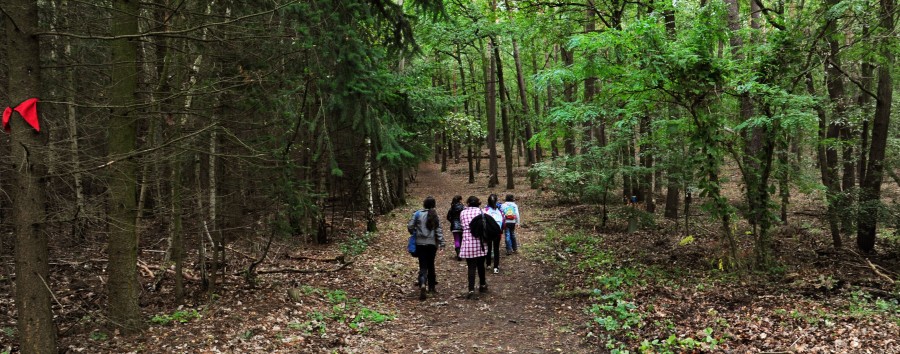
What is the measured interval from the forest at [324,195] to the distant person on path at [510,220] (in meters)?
0.69

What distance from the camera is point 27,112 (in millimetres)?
4340

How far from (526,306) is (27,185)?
23.7 feet

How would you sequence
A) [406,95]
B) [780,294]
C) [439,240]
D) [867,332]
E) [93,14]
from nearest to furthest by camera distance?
[867,332] < [780,294] < [93,14] < [439,240] < [406,95]

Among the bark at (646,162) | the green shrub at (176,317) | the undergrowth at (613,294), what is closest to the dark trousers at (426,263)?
the undergrowth at (613,294)

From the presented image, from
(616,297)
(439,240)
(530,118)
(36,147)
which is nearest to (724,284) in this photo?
(616,297)

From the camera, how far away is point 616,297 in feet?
26.5

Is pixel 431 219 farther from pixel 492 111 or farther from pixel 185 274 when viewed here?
pixel 492 111

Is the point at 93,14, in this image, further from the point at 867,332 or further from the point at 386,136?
the point at 867,332

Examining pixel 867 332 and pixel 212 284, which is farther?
pixel 212 284

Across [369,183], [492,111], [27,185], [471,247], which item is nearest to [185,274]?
[27,185]

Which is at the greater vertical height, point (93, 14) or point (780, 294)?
point (93, 14)

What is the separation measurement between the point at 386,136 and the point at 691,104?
621 cm

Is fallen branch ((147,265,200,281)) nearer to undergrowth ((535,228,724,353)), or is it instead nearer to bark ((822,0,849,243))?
undergrowth ((535,228,724,353))

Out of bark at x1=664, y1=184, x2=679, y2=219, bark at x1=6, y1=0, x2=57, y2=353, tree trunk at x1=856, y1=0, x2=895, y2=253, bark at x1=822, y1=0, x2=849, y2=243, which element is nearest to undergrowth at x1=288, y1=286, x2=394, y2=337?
bark at x1=6, y1=0, x2=57, y2=353
